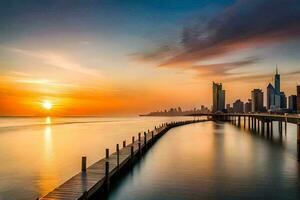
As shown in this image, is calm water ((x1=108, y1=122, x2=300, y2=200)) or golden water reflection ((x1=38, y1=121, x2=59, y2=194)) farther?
golden water reflection ((x1=38, y1=121, x2=59, y2=194))

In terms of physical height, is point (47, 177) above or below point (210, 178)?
below

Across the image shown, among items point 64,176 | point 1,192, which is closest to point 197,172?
point 64,176

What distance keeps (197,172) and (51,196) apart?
16892mm

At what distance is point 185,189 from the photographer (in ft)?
76.7

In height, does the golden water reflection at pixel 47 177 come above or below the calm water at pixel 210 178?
below

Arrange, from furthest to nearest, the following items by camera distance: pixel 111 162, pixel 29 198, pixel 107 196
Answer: pixel 111 162
pixel 29 198
pixel 107 196

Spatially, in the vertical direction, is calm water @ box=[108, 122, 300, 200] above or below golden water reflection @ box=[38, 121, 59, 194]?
above

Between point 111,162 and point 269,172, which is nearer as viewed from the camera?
point 111,162

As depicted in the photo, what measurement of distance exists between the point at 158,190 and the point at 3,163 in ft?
86.7

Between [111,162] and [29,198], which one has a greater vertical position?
[111,162]

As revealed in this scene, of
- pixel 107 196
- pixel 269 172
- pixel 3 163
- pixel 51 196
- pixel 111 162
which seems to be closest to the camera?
pixel 51 196

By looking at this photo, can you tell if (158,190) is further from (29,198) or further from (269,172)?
(269,172)

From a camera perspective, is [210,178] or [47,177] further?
[47,177]

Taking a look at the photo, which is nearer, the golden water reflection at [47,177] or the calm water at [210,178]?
the calm water at [210,178]
